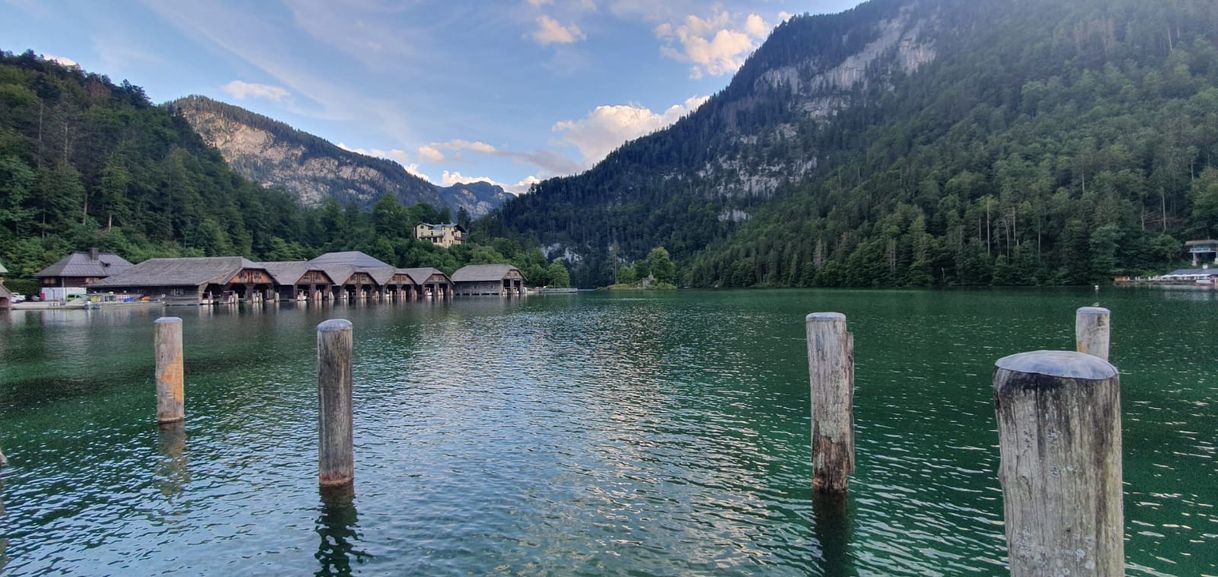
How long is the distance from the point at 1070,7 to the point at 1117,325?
177 m

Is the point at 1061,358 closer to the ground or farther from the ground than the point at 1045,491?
farther from the ground

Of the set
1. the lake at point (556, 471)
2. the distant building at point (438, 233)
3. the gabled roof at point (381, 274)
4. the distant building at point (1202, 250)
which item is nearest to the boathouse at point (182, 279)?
the gabled roof at point (381, 274)

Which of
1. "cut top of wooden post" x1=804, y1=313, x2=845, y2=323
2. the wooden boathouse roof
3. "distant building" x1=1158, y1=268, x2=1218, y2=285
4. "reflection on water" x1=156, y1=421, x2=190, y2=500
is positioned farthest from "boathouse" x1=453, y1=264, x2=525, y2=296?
"distant building" x1=1158, y1=268, x2=1218, y2=285

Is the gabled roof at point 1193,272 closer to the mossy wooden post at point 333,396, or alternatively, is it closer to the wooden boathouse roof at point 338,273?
the mossy wooden post at point 333,396

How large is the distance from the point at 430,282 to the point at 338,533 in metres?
86.4

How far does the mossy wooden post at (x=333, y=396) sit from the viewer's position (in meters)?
8.48

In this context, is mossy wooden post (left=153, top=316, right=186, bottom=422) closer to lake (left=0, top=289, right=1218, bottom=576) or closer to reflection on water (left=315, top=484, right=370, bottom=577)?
lake (left=0, top=289, right=1218, bottom=576)

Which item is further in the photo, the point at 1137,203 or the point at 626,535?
the point at 1137,203

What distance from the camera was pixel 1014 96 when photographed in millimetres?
135125

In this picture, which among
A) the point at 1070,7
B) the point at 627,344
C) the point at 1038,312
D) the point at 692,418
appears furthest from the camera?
the point at 1070,7

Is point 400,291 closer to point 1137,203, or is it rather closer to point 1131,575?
point 1131,575

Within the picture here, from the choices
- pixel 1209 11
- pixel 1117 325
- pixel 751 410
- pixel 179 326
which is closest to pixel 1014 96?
pixel 1209 11

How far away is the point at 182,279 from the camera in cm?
6141

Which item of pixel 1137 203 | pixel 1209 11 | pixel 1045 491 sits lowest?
pixel 1045 491
